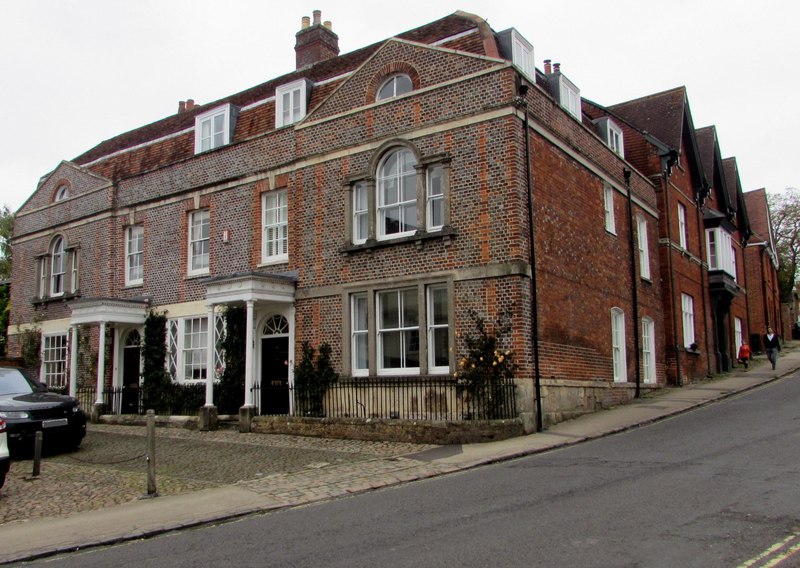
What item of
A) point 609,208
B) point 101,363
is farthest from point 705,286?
point 101,363

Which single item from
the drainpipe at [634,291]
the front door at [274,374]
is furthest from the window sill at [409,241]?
the drainpipe at [634,291]

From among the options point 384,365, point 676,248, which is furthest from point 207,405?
point 676,248

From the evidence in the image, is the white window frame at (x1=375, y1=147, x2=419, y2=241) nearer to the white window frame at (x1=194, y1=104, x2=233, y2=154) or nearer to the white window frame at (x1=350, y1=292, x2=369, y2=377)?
the white window frame at (x1=350, y1=292, x2=369, y2=377)

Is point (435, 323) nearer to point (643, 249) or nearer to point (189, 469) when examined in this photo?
point (189, 469)

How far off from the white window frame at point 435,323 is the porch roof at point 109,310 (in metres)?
9.88

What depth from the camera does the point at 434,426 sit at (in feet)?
45.9

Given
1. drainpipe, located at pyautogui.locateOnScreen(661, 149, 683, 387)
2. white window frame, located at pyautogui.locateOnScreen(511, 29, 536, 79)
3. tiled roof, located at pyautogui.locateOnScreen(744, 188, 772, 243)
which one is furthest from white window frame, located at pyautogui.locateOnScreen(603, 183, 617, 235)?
tiled roof, located at pyautogui.locateOnScreen(744, 188, 772, 243)

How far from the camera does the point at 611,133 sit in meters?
23.2

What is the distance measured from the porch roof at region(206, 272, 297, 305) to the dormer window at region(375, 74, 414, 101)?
191 inches

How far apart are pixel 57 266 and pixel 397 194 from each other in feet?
48.0

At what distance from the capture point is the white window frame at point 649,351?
21.9m

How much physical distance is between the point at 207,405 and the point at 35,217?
13.1 metres

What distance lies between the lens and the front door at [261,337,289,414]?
733 inches

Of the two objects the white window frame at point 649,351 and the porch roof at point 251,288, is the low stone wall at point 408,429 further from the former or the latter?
the white window frame at point 649,351
